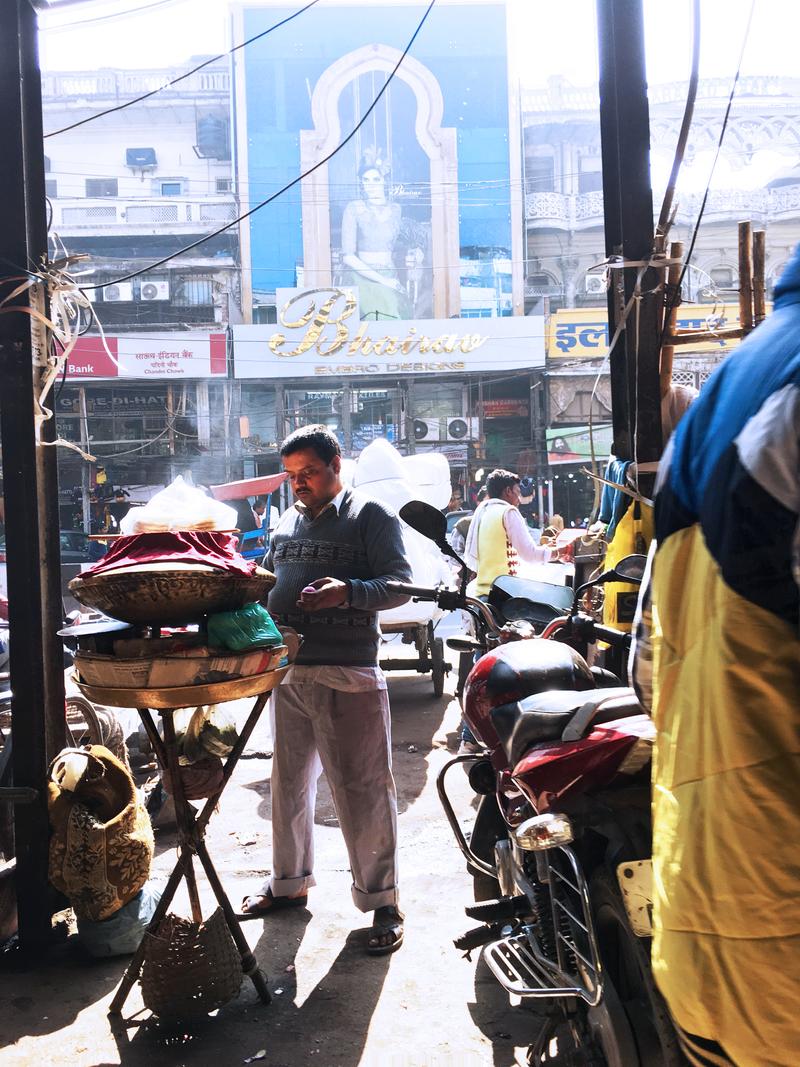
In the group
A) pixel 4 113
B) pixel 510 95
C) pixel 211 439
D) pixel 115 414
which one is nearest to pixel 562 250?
pixel 510 95

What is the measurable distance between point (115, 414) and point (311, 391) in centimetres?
602

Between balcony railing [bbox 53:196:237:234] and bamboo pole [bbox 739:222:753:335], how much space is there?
28.8m

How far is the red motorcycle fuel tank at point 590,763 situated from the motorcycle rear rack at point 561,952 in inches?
5.8

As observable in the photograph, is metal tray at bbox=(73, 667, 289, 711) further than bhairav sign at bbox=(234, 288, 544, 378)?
No

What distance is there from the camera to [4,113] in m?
3.53

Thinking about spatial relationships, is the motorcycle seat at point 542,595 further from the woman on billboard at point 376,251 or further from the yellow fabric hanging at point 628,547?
the woman on billboard at point 376,251

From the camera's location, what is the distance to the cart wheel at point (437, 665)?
7891mm

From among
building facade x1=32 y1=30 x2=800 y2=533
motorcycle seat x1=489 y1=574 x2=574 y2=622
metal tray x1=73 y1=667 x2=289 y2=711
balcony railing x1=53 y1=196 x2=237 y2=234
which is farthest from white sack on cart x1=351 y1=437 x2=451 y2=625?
balcony railing x1=53 y1=196 x2=237 y2=234

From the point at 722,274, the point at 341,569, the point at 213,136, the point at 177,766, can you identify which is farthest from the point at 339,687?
the point at 213,136

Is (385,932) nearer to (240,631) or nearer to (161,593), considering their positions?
(240,631)

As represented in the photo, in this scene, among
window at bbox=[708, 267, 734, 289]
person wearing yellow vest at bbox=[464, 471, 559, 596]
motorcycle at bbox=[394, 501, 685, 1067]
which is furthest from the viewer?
window at bbox=[708, 267, 734, 289]

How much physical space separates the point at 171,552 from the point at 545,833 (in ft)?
4.72

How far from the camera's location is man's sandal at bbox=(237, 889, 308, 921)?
12.6 ft

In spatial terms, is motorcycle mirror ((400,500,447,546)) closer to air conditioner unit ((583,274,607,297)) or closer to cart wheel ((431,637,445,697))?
cart wheel ((431,637,445,697))
